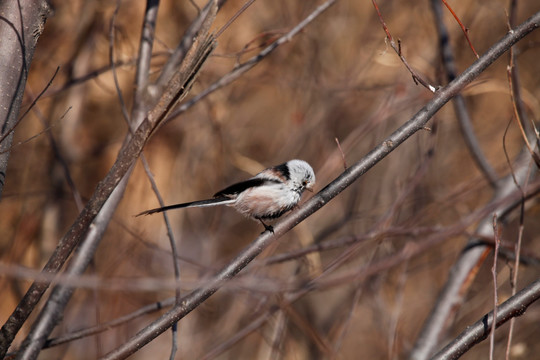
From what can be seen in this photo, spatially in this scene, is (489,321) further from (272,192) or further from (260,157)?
(260,157)

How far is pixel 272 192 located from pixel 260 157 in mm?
2584

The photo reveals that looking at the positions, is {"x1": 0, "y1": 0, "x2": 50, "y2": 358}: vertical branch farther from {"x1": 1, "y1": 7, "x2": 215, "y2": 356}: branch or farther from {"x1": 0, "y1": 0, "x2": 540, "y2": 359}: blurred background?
{"x1": 0, "y1": 0, "x2": 540, "y2": 359}: blurred background

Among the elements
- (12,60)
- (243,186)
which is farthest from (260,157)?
(12,60)

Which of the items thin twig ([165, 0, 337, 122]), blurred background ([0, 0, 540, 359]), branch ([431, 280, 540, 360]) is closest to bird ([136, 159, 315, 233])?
thin twig ([165, 0, 337, 122])

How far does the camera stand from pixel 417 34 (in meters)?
5.26

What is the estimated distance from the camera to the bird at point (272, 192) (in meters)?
3.08

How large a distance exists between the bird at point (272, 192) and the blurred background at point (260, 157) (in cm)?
106

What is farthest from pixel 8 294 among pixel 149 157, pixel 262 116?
pixel 262 116

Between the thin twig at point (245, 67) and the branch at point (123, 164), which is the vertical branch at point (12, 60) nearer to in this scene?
the branch at point (123, 164)

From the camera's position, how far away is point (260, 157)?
5641mm

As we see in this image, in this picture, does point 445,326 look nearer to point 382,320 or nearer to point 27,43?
point 382,320

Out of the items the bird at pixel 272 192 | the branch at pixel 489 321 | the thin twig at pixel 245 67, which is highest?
the thin twig at pixel 245 67

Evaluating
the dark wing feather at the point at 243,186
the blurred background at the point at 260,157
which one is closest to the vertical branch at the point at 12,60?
the dark wing feather at the point at 243,186

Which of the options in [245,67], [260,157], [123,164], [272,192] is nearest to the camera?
[123,164]
